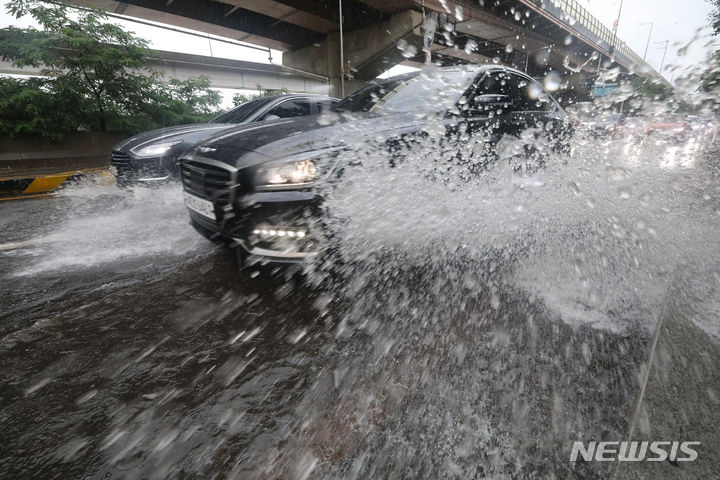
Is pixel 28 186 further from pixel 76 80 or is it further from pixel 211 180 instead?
pixel 211 180

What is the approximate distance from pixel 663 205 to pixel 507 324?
4.30m

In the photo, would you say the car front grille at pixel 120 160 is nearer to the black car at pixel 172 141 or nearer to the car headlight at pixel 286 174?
the black car at pixel 172 141

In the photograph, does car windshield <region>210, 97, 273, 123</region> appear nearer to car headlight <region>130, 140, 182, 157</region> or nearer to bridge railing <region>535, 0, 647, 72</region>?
car headlight <region>130, 140, 182, 157</region>

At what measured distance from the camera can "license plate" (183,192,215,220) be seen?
2301mm

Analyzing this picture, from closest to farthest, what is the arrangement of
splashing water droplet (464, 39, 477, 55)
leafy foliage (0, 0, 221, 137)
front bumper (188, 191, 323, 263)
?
front bumper (188, 191, 323, 263)
leafy foliage (0, 0, 221, 137)
splashing water droplet (464, 39, 477, 55)

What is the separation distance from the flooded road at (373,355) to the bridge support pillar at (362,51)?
1087 cm

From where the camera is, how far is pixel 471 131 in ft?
9.82

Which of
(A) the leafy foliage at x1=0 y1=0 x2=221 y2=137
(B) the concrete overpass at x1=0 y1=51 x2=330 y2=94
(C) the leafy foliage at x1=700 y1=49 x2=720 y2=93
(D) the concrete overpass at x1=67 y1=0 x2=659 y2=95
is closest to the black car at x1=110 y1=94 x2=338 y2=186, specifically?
(D) the concrete overpass at x1=67 y1=0 x2=659 y2=95

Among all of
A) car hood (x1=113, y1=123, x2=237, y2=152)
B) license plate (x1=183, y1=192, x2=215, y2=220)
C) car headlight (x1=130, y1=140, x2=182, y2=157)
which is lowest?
license plate (x1=183, y1=192, x2=215, y2=220)

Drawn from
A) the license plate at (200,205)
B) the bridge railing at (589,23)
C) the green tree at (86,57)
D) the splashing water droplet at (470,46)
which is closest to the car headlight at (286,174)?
the license plate at (200,205)

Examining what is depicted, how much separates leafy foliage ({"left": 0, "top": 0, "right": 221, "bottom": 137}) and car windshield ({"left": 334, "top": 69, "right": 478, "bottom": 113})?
9.71 m

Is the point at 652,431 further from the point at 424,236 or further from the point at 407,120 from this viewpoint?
the point at 407,120

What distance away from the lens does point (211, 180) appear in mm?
2281

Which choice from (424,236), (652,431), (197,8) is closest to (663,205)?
(424,236)
